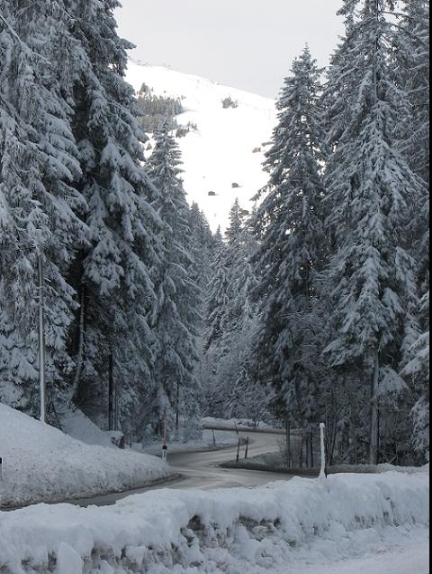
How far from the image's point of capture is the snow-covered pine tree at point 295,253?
104 ft

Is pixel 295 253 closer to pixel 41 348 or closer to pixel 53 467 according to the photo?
pixel 41 348

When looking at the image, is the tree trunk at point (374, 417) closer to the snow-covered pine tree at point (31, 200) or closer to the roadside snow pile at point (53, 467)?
the roadside snow pile at point (53, 467)

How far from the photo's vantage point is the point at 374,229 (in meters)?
25.1

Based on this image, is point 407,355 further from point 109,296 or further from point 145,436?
point 145,436

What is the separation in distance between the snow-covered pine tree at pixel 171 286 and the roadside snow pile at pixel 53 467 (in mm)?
22056

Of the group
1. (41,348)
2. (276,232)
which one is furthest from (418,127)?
(41,348)

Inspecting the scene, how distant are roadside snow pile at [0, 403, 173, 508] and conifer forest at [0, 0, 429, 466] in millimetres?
2528

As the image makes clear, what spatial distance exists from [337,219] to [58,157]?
34.6 ft

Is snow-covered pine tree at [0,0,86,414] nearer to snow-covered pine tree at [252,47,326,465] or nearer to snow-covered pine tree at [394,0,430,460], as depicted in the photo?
snow-covered pine tree at [394,0,430,460]

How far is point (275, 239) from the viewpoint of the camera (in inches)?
1307

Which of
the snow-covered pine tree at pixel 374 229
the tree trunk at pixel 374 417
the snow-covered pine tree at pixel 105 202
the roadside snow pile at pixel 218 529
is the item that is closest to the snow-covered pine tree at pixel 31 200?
the snow-covered pine tree at pixel 105 202

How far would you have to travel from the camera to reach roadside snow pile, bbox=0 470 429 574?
6.88 m

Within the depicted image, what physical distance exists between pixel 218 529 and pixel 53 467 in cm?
830

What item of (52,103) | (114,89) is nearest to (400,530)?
(52,103)
